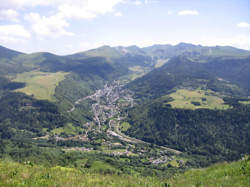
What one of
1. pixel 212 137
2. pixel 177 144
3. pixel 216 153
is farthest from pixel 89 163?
pixel 212 137

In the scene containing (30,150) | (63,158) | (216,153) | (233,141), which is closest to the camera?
(63,158)

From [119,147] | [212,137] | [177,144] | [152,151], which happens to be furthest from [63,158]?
[212,137]

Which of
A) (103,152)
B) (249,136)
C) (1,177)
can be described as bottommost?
(103,152)

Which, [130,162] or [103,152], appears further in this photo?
[103,152]

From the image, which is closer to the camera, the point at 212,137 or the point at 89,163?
the point at 89,163

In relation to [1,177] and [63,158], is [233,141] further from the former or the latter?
[1,177]

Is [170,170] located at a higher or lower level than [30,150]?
lower

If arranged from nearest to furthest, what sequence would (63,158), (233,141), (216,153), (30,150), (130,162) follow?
(63,158), (30,150), (130,162), (216,153), (233,141)

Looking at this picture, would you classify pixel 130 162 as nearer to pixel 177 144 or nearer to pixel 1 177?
pixel 177 144

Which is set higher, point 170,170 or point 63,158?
point 63,158
